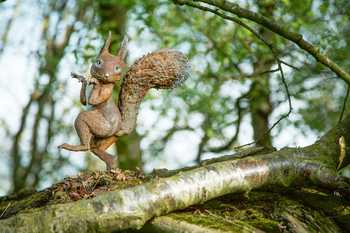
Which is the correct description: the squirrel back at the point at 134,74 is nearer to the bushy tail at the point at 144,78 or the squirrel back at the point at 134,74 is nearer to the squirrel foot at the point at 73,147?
the bushy tail at the point at 144,78

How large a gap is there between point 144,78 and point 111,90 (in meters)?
0.20

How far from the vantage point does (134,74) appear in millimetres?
3771

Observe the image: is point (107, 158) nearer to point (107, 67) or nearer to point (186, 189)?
point (107, 67)

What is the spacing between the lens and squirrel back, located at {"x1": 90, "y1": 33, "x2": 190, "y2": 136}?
375 centimetres

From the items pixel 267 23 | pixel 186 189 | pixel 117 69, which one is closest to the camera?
pixel 186 189

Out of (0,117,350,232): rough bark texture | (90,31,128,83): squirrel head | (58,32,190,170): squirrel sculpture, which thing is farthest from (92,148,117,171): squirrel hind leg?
(0,117,350,232): rough bark texture

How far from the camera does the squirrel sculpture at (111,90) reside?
12.1ft

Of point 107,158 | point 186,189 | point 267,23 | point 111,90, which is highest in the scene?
point 267,23

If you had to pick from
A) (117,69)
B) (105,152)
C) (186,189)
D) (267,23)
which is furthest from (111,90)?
(186,189)

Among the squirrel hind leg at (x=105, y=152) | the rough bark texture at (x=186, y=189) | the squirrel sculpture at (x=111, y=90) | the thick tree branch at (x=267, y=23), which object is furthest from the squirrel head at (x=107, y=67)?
the rough bark texture at (x=186, y=189)

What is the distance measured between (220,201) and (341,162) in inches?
27.9

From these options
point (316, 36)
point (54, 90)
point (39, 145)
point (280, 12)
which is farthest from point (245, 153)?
point (39, 145)

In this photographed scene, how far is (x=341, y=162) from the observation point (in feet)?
11.3

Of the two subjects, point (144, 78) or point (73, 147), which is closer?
point (73, 147)
